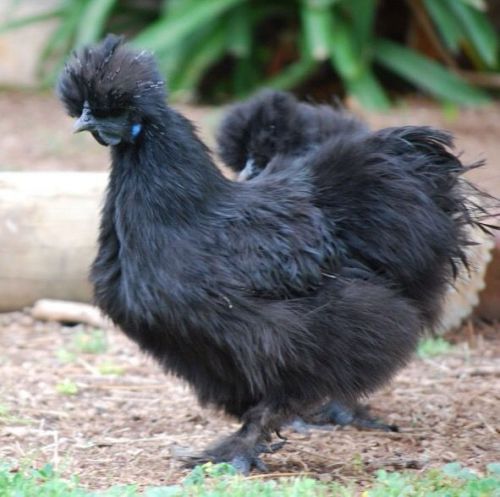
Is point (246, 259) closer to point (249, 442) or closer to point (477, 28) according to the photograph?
point (249, 442)

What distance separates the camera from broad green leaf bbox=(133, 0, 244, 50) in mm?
10727

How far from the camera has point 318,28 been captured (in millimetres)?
10406

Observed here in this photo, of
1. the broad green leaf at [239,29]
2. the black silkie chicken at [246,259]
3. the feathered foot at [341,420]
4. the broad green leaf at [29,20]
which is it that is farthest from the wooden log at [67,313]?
the broad green leaf at [29,20]

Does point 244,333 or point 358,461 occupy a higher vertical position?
point 244,333

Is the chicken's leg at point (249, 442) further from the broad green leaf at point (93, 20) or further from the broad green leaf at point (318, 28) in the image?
A: the broad green leaf at point (93, 20)

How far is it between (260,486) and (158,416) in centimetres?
146

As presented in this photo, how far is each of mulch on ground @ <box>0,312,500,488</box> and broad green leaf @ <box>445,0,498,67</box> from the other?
15.3 ft

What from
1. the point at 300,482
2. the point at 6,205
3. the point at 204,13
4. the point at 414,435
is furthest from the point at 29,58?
the point at 300,482

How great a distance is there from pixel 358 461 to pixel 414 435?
0.56 metres

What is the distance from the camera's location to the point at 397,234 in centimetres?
453

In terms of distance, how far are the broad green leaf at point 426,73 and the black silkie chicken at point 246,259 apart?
6.68 metres

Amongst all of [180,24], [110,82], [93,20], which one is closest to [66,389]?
[110,82]

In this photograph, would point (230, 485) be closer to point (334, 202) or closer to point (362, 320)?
point (362, 320)

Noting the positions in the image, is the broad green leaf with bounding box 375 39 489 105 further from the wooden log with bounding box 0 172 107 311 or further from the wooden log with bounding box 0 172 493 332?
the wooden log with bounding box 0 172 107 311
